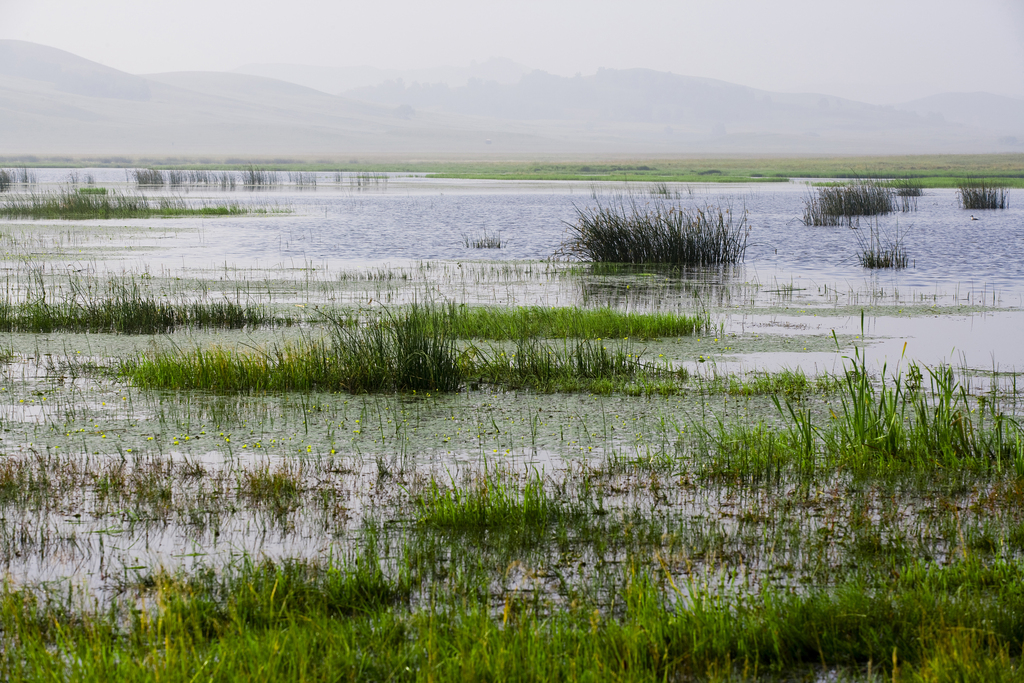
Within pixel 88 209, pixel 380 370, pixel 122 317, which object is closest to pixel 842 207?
pixel 122 317

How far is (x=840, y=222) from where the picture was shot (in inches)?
1225

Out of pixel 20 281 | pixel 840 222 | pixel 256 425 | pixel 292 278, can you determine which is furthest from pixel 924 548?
pixel 840 222

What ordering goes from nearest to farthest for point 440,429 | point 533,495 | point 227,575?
point 227,575 < point 533,495 < point 440,429

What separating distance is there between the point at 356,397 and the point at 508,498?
3.69m

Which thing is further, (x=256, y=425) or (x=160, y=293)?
(x=160, y=293)

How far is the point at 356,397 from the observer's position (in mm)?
8562

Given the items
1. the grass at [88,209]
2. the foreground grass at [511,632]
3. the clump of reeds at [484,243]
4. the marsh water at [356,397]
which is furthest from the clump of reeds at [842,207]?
the foreground grass at [511,632]

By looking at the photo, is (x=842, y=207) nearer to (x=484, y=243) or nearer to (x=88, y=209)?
(x=484, y=243)

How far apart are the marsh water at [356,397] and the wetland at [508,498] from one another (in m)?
0.05

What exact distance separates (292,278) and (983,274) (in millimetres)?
14196

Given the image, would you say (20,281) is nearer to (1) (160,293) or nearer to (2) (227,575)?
(1) (160,293)

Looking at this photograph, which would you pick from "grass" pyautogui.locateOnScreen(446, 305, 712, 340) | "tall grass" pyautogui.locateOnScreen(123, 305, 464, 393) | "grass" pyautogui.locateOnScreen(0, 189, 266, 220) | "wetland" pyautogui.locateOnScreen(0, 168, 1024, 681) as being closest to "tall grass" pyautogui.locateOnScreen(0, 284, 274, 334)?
"wetland" pyautogui.locateOnScreen(0, 168, 1024, 681)

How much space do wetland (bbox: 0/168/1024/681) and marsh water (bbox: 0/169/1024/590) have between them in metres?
0.05

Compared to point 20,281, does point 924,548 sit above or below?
below
